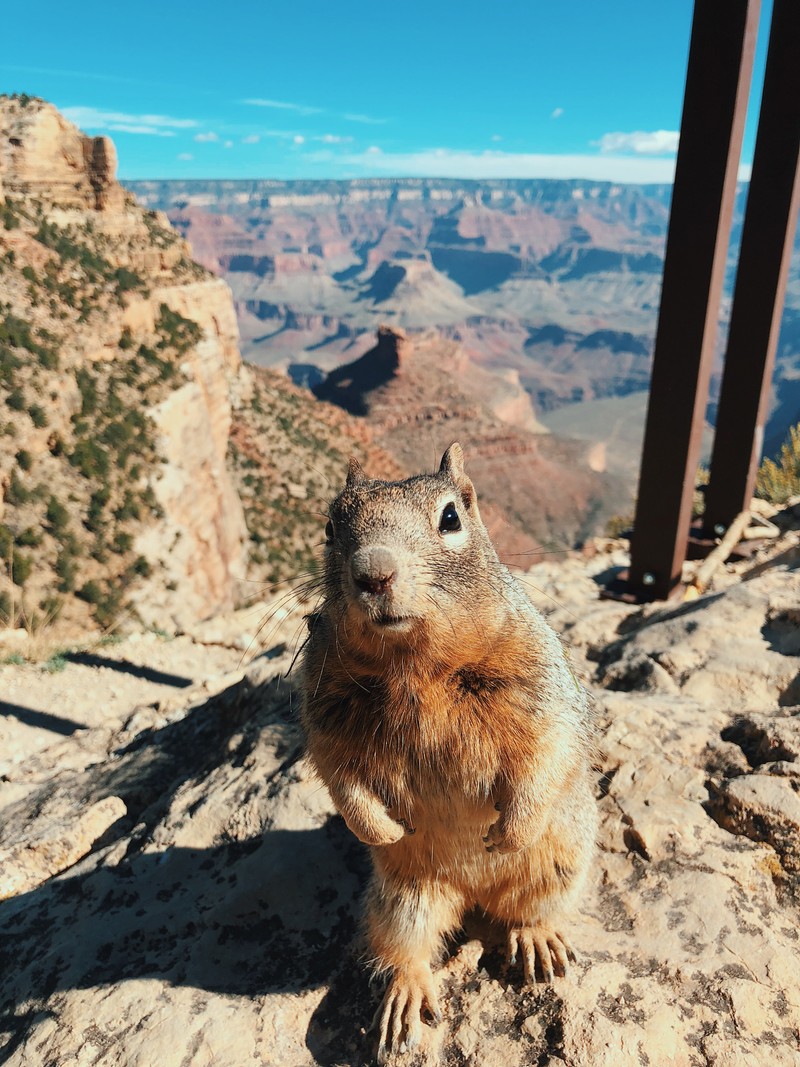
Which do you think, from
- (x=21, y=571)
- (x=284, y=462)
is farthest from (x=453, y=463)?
(x=284, y=462)

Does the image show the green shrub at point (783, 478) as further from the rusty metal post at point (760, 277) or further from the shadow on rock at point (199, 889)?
the shadow on rock at point (199, 889)

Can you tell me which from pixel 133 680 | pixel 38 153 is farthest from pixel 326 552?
pixel 38 153

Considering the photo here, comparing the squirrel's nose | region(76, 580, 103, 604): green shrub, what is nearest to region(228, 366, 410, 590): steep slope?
region(76, 580, 103, 604): green shrub

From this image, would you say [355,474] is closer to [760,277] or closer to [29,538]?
[760,277]

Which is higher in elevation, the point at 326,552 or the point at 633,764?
the point at 326,552

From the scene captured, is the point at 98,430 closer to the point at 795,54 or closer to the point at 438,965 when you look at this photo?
the point at 795,54

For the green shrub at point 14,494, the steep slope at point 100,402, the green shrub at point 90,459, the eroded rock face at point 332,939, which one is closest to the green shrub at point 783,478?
the eroded rock face at point 332,939
